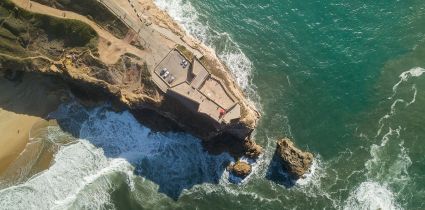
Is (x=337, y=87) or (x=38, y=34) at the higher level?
(x=337, y=87)

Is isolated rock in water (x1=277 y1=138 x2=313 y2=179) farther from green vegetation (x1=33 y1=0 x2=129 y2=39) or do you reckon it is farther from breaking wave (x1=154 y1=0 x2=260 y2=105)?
green vegetation (x1=33 y1=0 x2=129 y2=39)

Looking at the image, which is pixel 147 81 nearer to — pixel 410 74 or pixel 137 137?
pixel 137 137

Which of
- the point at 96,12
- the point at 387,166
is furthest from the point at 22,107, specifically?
the point at 387,166

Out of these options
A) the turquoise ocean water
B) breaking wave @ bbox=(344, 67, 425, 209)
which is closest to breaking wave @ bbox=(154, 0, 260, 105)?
the turquoise ocean water

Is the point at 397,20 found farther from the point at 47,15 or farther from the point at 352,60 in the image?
the point at 47,15

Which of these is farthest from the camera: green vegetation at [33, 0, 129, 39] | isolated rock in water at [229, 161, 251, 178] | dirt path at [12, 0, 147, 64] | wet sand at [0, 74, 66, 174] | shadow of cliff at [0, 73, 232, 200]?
green vegetation at [33, 0, 129, 39]

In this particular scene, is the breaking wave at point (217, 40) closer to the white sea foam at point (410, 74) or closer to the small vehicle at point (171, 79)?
the small vehicle at point (171, 79)
